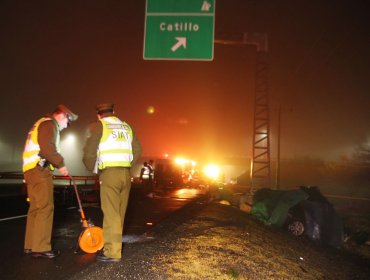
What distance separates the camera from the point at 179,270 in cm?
451

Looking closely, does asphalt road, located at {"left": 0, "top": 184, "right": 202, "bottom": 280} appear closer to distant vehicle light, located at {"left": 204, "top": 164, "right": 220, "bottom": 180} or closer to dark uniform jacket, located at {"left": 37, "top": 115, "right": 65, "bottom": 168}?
dark uniform jacket, located at {"left": 37, "top": 115, "right": 65, "bottom": 168}

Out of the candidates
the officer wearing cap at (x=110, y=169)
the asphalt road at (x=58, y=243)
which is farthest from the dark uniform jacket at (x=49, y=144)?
the asphalt road at (x=58, y=243)

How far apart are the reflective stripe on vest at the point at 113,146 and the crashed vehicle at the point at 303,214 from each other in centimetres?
728

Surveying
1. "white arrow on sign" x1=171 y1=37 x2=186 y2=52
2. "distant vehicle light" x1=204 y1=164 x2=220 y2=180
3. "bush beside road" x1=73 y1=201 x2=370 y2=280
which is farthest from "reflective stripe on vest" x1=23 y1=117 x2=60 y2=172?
"distant vehicle light" x1=204 y1=164 x2=220 y2=180

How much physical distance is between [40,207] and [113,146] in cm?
117

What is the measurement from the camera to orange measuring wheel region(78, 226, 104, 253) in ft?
17.0

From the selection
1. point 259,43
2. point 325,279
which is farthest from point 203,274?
point 259,43

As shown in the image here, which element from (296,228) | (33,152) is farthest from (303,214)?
(33,152)

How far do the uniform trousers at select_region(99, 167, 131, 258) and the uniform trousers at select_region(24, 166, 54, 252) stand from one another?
0.74 metres

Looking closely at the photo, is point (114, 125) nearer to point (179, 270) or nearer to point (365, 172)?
point (179, 270)

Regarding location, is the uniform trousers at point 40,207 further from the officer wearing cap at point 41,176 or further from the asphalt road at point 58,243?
the asphalt road at point 58,243

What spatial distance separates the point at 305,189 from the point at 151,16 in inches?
258

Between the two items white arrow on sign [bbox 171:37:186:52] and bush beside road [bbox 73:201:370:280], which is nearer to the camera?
bush beside road [bbox 73:201:370:280]

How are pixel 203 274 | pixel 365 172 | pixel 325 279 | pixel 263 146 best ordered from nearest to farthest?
pixel 203 274, pixel 325 279, pixel 263 146, pixel 365 172
